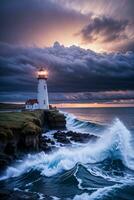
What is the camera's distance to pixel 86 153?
22.3 metres

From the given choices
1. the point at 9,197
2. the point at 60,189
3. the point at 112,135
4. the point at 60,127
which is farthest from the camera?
the point at 60,127

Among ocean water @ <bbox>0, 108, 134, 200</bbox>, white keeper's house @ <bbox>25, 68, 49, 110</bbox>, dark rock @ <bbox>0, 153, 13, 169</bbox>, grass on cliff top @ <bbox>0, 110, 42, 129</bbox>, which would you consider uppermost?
white keeper's house @ <bbox>25, 68, 49, 110</bbox>

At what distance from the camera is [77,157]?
838 inches

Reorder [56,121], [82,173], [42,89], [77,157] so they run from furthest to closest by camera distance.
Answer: [42,89]
[56,121]
[77,157]
[82,173]

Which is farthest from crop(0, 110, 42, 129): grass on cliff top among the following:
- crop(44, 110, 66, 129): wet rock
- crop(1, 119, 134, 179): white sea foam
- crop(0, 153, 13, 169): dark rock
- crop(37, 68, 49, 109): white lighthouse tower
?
crop(37, 68, 49, 109): white lighthouse tower

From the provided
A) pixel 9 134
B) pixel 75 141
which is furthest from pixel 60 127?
pixel 9 134

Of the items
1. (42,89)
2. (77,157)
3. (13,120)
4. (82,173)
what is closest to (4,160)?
(82,173)

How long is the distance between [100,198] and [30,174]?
19.3ft

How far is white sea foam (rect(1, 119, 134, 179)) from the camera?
735 inches

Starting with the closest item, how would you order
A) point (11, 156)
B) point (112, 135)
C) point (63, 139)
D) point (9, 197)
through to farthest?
point (9, 197) → point (11, 156) → point (112, 135) → point (63, 139)

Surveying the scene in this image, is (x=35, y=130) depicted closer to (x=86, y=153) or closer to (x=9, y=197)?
(x=86, y=153)

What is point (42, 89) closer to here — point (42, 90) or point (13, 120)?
point (42, 90)

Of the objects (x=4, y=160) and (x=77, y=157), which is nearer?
(x=4, y=160)

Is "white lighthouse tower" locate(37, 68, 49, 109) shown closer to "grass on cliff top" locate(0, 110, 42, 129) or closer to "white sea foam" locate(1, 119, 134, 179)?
"grass on cliff top" locate(0, 110, 42, 129)
